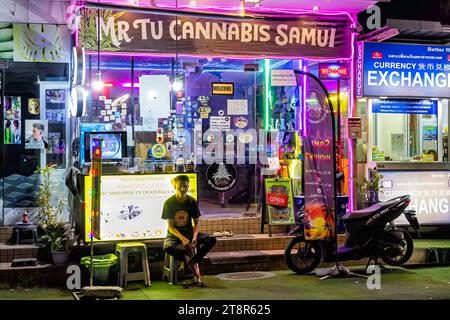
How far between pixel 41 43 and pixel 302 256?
589 centimetres

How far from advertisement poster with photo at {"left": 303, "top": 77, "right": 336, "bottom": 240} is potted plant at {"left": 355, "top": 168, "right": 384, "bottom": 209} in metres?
2.56

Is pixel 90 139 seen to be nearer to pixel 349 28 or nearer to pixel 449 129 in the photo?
pixel 349 28

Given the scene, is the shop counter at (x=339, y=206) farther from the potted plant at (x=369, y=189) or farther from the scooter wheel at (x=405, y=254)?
the scooter wheel at (x=405, y=254)

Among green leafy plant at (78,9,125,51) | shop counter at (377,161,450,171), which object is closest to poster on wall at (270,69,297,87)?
shop counter at (377,161,450,171)

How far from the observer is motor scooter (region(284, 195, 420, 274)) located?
32.1 ft

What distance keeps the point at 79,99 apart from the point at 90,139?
146 cm

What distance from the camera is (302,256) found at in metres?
10.3

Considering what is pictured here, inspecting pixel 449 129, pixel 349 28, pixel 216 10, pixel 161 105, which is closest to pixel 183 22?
pixel 216 10

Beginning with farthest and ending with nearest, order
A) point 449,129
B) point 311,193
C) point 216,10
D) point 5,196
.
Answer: point 449,129 → point 216,10 → point 5,196 → point 311,193

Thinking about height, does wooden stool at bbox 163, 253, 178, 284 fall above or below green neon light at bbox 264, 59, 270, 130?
below

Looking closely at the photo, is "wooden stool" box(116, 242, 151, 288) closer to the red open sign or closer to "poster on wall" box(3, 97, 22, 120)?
the red open sign

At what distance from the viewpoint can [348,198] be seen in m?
12.1

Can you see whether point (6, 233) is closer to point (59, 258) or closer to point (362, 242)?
point (59, 258)

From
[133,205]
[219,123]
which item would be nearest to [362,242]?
[133,205]
